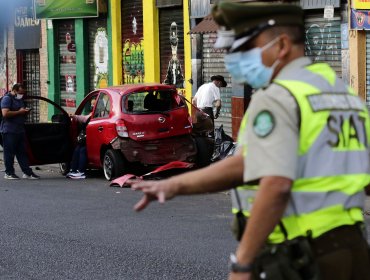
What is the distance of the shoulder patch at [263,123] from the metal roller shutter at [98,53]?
77.3 feet

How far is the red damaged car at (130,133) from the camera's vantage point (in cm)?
1512

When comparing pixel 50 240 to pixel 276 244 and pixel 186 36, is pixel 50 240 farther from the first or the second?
pixel 186 36

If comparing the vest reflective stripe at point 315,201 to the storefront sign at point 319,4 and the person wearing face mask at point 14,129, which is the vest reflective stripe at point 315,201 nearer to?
the person wearing face mask at point 14,129

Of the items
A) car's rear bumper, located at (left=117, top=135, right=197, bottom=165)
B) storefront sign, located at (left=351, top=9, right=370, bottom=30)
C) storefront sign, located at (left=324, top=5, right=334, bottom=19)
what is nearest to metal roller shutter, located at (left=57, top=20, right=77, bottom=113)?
storefront sign, located at (left=324, top=5, right=334, bottom=19)

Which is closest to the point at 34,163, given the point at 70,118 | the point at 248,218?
the point at 70,118

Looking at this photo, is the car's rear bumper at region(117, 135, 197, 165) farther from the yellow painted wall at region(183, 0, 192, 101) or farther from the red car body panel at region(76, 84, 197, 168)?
the yellow painted wall at region(183, 0, 192, 101)

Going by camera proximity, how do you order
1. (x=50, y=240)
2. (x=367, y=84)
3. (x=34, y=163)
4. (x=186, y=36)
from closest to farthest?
1. (x=50, y=240)
2. (x=34, y=163)
3. (x=367, y=84)
4. (x=186, y=36)

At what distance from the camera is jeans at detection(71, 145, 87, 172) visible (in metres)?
16.0

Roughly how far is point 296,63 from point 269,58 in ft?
0.32

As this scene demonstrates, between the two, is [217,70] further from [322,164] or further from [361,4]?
[322,164]

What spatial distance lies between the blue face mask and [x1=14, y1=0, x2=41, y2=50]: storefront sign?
1062 inches

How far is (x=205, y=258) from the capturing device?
8.11m

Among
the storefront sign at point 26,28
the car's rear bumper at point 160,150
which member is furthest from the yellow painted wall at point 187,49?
the storefront sign at point 26,28

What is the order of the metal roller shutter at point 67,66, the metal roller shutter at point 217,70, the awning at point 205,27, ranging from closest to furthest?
the awning at point 205,27, the metal roller shutter at point 217,70, the metal roller shutter at point 67,66
